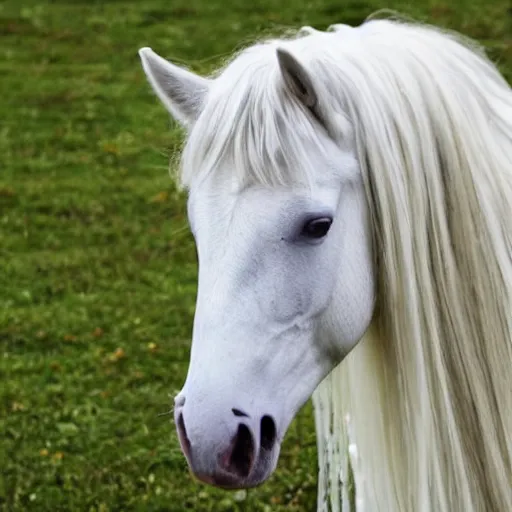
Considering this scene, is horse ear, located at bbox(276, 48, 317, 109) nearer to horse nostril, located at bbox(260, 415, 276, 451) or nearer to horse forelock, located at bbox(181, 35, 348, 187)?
horse forelock, located at bbox(181, 35, 348, 187)

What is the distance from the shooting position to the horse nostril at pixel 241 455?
1.97 metres

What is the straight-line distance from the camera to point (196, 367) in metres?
2.01

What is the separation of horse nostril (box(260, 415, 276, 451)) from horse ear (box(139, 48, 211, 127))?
73cm

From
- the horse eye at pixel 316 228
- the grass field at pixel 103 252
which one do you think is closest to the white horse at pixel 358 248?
the horse eye at pixel 316 228

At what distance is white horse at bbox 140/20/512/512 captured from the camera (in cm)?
204

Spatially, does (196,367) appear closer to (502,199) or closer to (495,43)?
(502,199)

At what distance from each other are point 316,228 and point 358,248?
14cm

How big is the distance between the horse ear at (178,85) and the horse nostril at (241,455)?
77 cm

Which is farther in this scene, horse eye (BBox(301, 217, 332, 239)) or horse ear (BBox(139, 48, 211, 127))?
horse ear (BBox(139, 48, 211, 127))

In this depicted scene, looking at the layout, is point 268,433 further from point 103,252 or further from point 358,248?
point 103,252

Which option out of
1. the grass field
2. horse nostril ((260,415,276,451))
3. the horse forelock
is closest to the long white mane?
the horse forelock

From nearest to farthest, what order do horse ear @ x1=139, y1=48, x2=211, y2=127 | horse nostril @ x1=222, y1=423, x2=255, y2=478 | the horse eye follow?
horse nostril @ x1=222, y1=423, x2=255, y2=478, the horse eye, horse ear @ x1=139, y1=48, x2=211, y2=127

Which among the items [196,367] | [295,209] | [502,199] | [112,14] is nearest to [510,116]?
[502,199]

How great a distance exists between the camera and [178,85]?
2393mm
